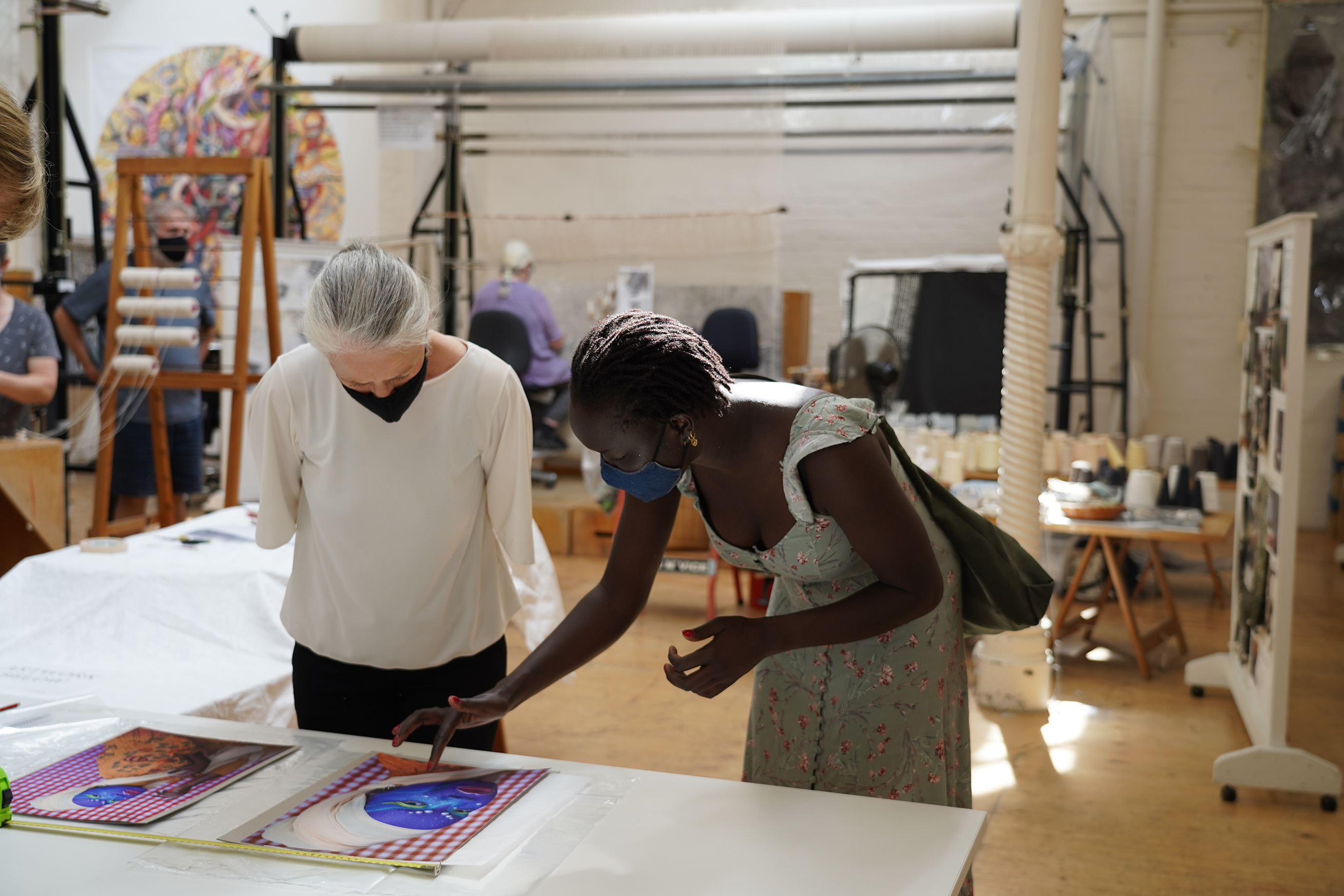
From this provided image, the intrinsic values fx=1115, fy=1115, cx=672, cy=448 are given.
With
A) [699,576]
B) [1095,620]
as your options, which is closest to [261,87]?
[699,576]

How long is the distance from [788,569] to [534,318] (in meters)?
5.83

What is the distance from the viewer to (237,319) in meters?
4.19

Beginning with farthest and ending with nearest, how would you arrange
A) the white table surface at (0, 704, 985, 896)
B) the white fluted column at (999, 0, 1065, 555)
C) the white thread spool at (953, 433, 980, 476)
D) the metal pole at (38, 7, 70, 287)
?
the white thread spool at (953, 433, 980, 476) < the metal pole at (38, 7, 70, 287) < the white fluted column at (999, 0, 1065, 555) < the white table surface at (0, 704, 985, 896)

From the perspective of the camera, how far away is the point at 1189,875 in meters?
2.89

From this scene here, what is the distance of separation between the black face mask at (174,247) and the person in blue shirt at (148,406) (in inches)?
0.6

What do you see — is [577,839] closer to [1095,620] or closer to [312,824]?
[312,824]

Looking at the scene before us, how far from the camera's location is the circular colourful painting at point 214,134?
9.46 m

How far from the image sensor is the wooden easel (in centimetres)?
416

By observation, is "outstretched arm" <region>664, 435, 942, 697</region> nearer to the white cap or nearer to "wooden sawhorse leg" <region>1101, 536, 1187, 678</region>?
"wooden sawhorse leg" <region>1101, 536, 1187, 678</region>

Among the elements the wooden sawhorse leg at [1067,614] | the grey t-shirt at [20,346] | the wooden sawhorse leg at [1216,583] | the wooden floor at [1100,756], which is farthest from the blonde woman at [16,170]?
the wooden sawhorse leg at [1216,583]

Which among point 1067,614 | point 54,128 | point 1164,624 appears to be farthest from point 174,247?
point 1164,624

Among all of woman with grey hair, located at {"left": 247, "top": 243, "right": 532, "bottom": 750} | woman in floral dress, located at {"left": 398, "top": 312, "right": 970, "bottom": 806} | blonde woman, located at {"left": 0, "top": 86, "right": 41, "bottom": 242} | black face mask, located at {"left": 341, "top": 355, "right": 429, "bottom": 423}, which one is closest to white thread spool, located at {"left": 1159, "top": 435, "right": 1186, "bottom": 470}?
woman in floral dress, located at {"left": 398, "top": 312, "right": 970, "bottom": 806}

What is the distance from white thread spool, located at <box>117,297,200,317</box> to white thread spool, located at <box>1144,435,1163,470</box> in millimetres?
4812

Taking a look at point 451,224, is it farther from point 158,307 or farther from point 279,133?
point 158,307
